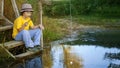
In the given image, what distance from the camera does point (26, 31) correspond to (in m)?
8.47

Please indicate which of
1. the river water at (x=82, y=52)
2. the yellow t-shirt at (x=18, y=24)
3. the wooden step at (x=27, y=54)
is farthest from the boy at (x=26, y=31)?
the river water at (x=82, y=52)

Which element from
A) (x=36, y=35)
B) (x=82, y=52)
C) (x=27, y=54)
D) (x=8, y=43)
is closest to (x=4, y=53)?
(x=8, y=43)

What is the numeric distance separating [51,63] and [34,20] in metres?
1.84

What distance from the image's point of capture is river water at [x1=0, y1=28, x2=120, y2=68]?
8266 mm

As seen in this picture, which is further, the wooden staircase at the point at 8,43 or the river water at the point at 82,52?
the river water at the point at 82,52

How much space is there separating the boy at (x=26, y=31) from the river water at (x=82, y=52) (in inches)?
17.5

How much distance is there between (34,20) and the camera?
9.85 meters

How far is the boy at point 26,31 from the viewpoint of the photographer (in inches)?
332

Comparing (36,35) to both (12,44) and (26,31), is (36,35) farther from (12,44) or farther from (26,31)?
(12,44)

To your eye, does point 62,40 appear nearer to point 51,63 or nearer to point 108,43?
point 108,43

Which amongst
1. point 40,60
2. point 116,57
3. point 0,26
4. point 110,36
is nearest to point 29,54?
point 40,60

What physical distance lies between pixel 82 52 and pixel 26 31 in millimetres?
2041

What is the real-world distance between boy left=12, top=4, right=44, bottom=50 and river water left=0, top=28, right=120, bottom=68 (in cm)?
45

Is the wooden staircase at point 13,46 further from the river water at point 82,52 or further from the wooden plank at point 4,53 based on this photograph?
the river water at point 82,52
